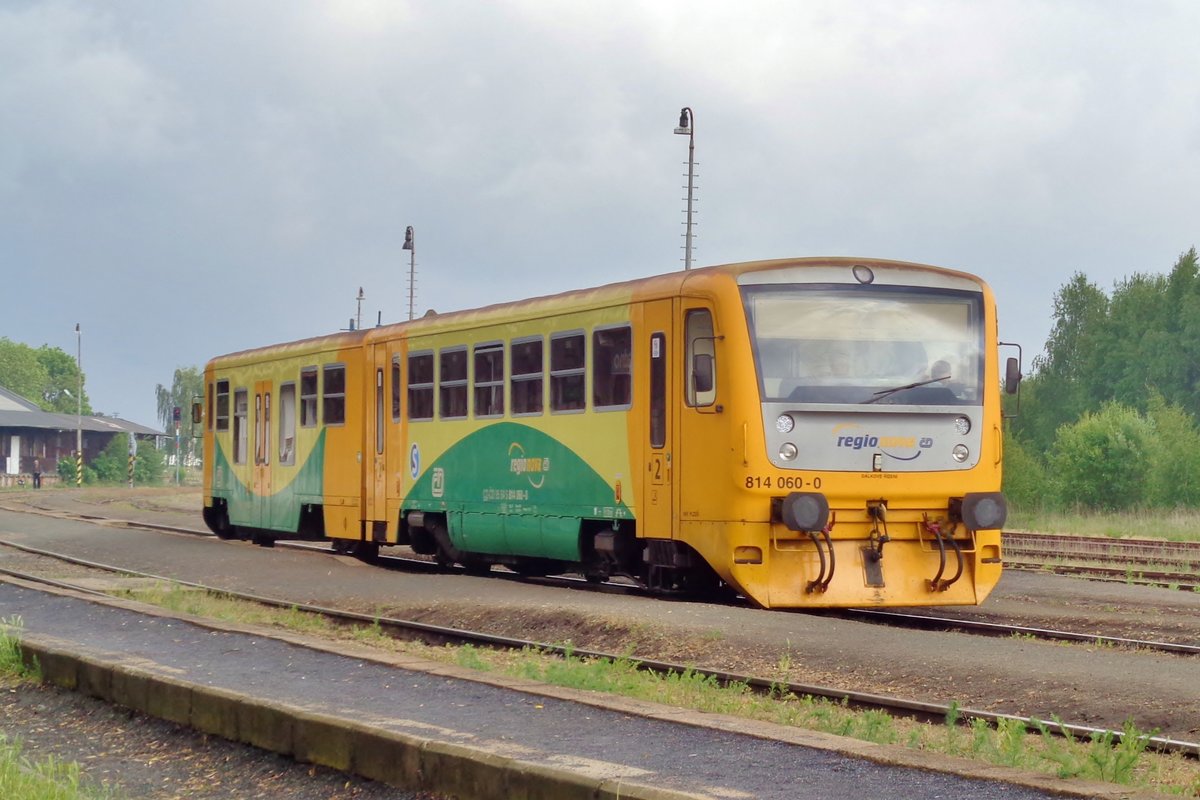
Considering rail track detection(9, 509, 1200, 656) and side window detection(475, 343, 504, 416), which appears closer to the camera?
rail track detection(9, 509, 1200, 656)

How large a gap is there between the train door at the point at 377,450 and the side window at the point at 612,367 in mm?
5220

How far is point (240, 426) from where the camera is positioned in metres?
26.5

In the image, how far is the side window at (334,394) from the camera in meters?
22.3

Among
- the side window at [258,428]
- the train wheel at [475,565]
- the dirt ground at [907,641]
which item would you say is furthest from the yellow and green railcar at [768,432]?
the side window at [258,428]

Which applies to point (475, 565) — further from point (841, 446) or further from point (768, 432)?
point (841, 446)

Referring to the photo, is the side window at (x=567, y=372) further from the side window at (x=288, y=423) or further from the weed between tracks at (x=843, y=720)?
the side window at (x=288, y=423)

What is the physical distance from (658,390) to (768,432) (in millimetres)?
1409

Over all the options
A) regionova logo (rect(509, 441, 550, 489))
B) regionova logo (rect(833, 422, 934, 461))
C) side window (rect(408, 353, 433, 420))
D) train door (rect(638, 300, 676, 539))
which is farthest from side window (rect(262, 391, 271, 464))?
regionova logo (rect(833, 422, 934, 461))

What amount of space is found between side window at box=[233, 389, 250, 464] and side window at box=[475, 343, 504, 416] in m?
8.49

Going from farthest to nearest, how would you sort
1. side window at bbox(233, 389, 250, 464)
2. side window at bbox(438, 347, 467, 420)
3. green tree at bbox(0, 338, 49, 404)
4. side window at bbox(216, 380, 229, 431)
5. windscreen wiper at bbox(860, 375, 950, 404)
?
green tree at bbox(0, 338, 49, 404), side window at bbox(216, 380, 229, 431), side window at bbox(233, 389, 250, 464), side window at bbox(438, 347, 467, 420), windscreen wiper at bbox(860, 375, 950, 404)

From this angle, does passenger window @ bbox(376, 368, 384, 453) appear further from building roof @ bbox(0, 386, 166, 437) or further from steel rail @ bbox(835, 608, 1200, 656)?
building roof @ bbox(0, 386, 166, 437)

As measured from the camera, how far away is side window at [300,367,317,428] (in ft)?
76.3

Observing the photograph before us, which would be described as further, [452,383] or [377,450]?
[377,450]

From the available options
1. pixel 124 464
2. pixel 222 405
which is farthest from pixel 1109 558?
pixel 124 464
